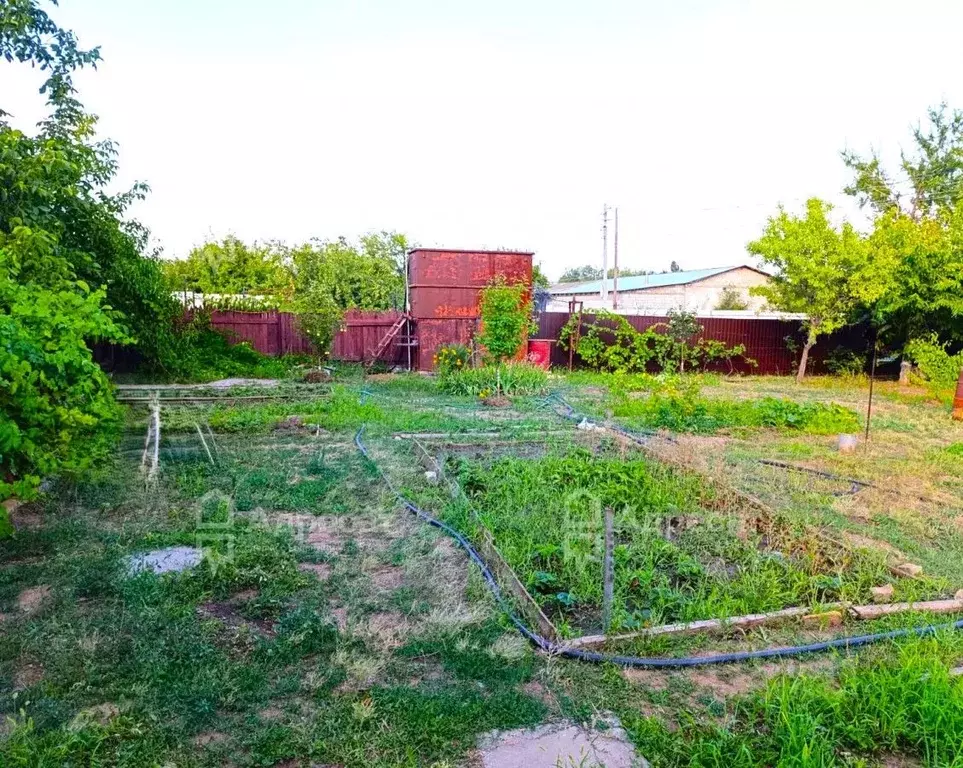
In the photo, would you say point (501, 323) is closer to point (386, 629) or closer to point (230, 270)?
point (386, 629)

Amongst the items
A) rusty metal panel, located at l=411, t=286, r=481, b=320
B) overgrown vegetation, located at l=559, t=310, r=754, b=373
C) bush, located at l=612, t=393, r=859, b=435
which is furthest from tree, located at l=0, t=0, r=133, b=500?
overgrown vegetation, located at l=559, t=310, r=754, b=373

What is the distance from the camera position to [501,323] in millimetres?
11539

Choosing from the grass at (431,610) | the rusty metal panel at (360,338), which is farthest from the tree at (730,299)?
the grass at (431,610)

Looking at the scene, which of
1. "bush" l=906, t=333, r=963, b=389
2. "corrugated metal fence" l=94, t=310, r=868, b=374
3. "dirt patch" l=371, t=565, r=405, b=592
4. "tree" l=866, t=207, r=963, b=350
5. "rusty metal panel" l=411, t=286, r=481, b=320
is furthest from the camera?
"corrugated metal fence" l=94, t=310, r=868, b=374

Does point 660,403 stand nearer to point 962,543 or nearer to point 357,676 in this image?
point 962,543

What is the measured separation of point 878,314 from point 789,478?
977cm

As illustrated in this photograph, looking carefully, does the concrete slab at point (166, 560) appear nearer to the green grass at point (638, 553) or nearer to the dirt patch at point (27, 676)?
the dirt patch at point (27, 676)

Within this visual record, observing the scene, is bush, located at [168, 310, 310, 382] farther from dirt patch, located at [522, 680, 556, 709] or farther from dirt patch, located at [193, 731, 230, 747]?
dirt patch, located at [522, 680, 556, 709]

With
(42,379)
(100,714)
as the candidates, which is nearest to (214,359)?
(42,379)

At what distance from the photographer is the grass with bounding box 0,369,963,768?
2.30 m

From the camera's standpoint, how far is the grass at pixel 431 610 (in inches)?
90.5

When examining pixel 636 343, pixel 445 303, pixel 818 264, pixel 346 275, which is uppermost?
pixel 346 275

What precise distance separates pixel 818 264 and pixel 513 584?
40.8 feet

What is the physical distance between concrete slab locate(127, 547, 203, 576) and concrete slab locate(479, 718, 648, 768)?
7.16 feet
